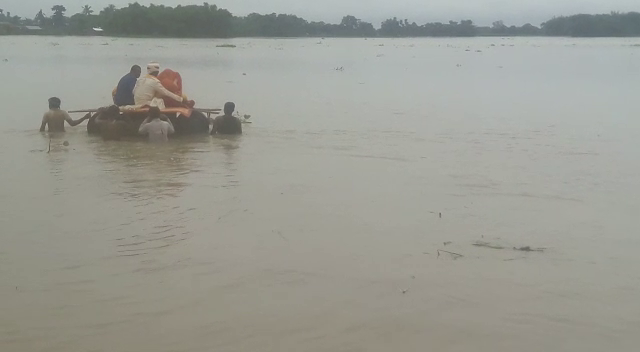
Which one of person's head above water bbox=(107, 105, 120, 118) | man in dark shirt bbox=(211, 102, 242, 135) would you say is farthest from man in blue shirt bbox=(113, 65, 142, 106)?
man in dark shirt bbox=(211, 102, 242, 135)

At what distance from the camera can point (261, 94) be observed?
22906mm

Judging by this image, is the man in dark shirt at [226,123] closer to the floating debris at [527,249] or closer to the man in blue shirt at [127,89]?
the man in blue shirt at [127,89]

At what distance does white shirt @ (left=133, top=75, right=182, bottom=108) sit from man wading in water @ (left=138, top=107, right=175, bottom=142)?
16 cm

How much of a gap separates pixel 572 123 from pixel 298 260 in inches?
464

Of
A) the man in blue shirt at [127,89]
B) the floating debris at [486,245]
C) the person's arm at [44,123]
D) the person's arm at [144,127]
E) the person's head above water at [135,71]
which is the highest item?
the person's head above water at [135,71]

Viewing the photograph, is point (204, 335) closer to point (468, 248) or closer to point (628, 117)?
point (468, 248)

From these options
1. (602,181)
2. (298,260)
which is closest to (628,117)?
(602,181)

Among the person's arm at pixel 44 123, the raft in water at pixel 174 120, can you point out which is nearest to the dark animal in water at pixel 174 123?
the raft in water at pixel 174 120

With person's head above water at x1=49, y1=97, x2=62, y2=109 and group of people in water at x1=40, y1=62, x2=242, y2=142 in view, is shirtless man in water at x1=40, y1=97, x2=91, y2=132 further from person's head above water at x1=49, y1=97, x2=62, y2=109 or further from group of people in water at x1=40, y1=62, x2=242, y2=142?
group of people in water at x1=40, y1=62, x2=242, y2=142

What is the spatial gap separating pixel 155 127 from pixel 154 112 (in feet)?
0.77

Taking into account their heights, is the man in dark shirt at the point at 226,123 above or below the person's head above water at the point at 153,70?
below

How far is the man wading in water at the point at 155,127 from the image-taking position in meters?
12.4

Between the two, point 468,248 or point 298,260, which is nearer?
point 298,260

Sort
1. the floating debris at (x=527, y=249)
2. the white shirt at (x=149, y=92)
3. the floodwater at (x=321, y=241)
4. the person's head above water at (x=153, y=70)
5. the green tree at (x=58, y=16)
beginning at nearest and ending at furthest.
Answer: the floodwater at (x=321, y=241), the floating debris at (x=527, y=249), the white shirt at (x=149, y=92), the person's head above water at (x=153, y=70), the green tree at (x=58, y=16)
